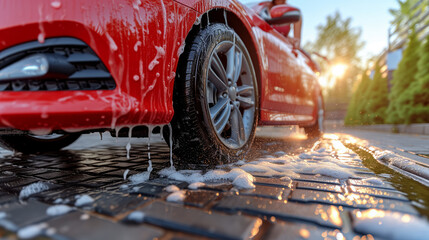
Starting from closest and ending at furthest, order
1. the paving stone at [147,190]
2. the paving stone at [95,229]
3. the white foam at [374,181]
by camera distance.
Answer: the paving stone at [95,229], the paving stone at [147,190], the white foam at [374,181]

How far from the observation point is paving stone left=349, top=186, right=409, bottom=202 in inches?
50.3

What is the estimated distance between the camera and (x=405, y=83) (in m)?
8.85

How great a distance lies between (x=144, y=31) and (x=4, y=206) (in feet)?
3.37

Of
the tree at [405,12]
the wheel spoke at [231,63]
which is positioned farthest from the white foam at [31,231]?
the tree at [405,12]

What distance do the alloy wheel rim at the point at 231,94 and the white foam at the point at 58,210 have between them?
1005mm

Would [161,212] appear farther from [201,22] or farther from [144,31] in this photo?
[201,22]

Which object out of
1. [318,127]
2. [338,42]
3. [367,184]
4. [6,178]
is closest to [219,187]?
[367,184]

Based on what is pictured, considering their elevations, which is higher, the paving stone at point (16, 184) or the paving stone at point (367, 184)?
the paving stone at point (367, 184)

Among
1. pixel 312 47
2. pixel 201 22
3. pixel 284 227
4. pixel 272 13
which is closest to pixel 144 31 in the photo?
pixel 201 22

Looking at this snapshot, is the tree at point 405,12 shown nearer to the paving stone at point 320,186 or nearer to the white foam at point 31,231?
the paving stone at point 320,186

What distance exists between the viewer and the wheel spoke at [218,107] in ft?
6.39

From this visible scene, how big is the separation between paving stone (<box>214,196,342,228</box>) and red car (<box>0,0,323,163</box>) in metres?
0.63

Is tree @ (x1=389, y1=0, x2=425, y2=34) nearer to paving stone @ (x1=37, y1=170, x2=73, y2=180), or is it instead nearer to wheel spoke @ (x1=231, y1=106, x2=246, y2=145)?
wheel spoke @ (x1=231, y1=106, x2=246, y2=145)

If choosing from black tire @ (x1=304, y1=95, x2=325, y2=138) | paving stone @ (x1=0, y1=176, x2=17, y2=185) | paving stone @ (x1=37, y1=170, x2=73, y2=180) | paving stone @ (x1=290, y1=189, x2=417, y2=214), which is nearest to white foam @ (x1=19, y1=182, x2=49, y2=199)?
paving stone @ (x1=37, y1=170, x2=73, y2=180)
